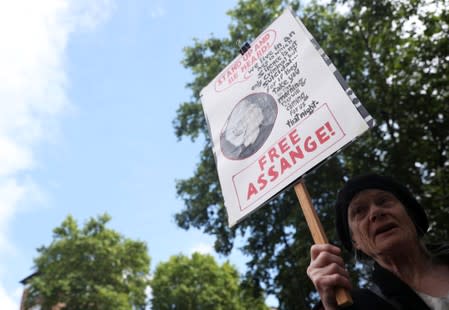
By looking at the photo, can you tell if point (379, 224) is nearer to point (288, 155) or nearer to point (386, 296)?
point (386, 296)

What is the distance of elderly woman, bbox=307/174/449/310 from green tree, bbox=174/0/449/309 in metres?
7.35

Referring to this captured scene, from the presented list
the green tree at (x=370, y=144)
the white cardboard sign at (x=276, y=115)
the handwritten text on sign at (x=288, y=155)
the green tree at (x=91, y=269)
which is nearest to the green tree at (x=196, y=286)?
the green tree at (x=91, y=269)

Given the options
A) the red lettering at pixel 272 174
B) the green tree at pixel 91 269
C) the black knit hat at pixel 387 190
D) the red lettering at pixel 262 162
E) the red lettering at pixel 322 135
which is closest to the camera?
the black knit hat at pixel 387 190

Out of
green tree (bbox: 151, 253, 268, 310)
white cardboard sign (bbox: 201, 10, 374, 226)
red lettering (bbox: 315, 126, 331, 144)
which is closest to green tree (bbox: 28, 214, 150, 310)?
green tree (bbox: 151, 253, 268, 310)

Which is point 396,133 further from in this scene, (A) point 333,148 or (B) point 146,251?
(B) point 146,251

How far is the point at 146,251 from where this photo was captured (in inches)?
909

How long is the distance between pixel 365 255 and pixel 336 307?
2.02 feet

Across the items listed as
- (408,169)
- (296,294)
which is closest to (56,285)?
(296,294)

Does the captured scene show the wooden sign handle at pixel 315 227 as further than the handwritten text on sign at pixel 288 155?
No

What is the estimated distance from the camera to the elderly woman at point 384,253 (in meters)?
1.56

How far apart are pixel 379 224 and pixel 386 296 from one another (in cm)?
38

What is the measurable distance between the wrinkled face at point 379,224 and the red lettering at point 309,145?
0.36 metres

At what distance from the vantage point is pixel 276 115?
2.58m

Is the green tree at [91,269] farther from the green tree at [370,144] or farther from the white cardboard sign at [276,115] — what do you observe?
the white cardboard sign at [276,115]
